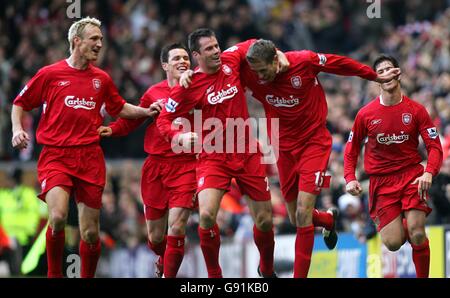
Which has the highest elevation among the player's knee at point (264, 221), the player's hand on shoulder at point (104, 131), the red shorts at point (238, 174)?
the player's hand on shoulder at point (104, 131)

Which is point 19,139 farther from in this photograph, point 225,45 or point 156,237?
point 225,45

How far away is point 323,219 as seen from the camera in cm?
1333

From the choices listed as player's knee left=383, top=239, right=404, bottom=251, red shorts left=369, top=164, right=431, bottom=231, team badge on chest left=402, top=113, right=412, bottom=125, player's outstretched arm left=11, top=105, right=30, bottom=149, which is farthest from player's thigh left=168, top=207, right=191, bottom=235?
team badge on chest left=402, top=113, right=412, bottom=125

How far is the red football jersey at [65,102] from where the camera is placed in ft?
40.9

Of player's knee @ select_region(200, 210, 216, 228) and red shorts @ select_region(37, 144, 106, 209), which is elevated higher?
red shorts @ select_region(37, 144, 106, 209)

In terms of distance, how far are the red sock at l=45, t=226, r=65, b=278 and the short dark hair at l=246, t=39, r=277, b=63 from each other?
2.90 m

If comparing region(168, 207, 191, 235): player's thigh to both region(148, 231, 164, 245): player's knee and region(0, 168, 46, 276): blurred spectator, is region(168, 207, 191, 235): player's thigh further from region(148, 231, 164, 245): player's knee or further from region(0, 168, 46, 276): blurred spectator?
region(0, 168, 46, 276): blurred spectator

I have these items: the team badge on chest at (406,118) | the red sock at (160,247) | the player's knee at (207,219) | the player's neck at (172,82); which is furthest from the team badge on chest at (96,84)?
the team badge on chest at (406,118)

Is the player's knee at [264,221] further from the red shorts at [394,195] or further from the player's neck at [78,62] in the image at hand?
the player's neck at [78,62]

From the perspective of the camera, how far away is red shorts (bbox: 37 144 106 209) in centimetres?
1237

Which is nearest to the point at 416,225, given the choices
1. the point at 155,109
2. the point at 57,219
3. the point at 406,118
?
the point at 406,118

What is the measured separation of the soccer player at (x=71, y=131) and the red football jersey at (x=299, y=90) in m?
1.80

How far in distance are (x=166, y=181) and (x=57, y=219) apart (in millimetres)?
1729

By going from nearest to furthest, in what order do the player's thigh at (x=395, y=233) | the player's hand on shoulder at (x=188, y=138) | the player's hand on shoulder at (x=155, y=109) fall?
the player's hand on shoulder at (x=188, y=138)
the player's thigh at (x=395, y=233)
the player's hand on shoulder at (x=155, y=109)
